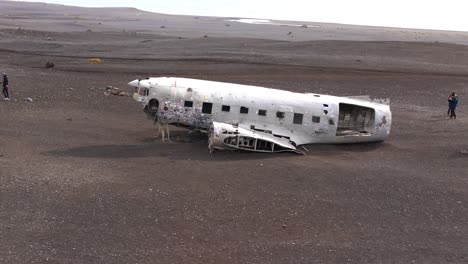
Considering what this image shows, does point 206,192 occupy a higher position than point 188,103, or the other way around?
point 188,103

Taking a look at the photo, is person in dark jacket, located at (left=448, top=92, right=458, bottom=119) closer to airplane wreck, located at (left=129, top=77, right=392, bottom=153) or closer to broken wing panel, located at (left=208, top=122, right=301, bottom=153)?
airplane wreck, located at (left=129, top=77, right=392, bottom=153)

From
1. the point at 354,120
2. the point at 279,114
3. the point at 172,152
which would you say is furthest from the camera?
the point at 354,120

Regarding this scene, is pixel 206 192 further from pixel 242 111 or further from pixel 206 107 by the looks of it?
pixel 242 111

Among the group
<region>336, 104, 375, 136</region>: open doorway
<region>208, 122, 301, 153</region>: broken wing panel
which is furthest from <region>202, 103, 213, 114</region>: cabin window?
<region>336, 104, 375, 136</region>: open doorway

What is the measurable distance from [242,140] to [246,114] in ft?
6.68

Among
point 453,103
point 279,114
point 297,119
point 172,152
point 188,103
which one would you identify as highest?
point 453,103

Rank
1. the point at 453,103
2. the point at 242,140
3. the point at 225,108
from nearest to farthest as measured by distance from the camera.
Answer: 1. the point at 242,140
2. the point at 225,108
3. the point at 453,103

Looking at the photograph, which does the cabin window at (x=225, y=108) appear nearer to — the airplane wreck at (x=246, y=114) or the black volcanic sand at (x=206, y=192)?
the airplane wreck at (x=246, y=114)

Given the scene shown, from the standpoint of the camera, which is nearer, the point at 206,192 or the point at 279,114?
the point at 206,192

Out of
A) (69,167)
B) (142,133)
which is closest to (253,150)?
(142,133)

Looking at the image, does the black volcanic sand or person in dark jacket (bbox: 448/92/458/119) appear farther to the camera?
person in dark jacket (bbox: 448/92/458/119)

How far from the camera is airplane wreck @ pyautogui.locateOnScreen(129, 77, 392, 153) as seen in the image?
2703cm

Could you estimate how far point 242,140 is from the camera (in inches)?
1050

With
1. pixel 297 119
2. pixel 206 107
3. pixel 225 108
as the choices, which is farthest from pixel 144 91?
pixel 297 119
